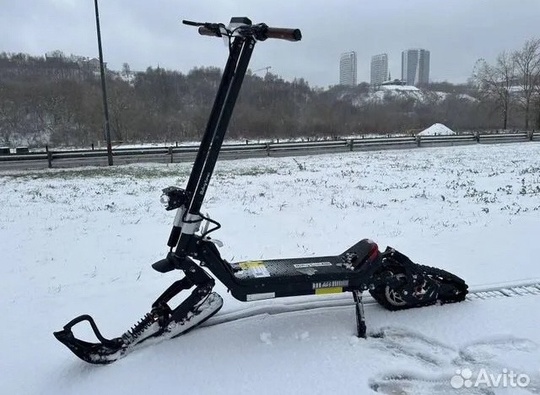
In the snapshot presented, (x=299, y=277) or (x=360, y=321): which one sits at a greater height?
(x=299, y=277)

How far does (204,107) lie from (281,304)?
78333 mm

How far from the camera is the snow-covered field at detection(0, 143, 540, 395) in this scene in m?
2.91

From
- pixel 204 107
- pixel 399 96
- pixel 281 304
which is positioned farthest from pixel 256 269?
pixel 399 96

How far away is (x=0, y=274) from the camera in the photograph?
4988 millimetres

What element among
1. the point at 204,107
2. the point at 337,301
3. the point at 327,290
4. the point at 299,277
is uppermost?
the point at 204,107

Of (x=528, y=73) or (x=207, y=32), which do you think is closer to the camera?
(x=207, y=32)

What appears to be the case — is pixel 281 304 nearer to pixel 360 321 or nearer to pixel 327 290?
pixel 327 290

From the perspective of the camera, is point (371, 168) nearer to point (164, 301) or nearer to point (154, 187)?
point (154, 187)

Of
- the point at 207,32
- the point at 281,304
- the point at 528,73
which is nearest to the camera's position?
the point at 207,32

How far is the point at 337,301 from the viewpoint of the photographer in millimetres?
4020

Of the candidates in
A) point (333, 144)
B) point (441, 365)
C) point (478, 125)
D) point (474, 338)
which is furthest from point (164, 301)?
point (478, 125)

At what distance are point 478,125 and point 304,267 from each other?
74394mm

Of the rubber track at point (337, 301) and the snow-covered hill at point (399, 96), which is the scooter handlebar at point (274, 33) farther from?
the snow-covered hill at point (399, 96)

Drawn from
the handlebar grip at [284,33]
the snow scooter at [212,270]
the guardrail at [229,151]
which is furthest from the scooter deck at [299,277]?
the guardrail at [229,151]
